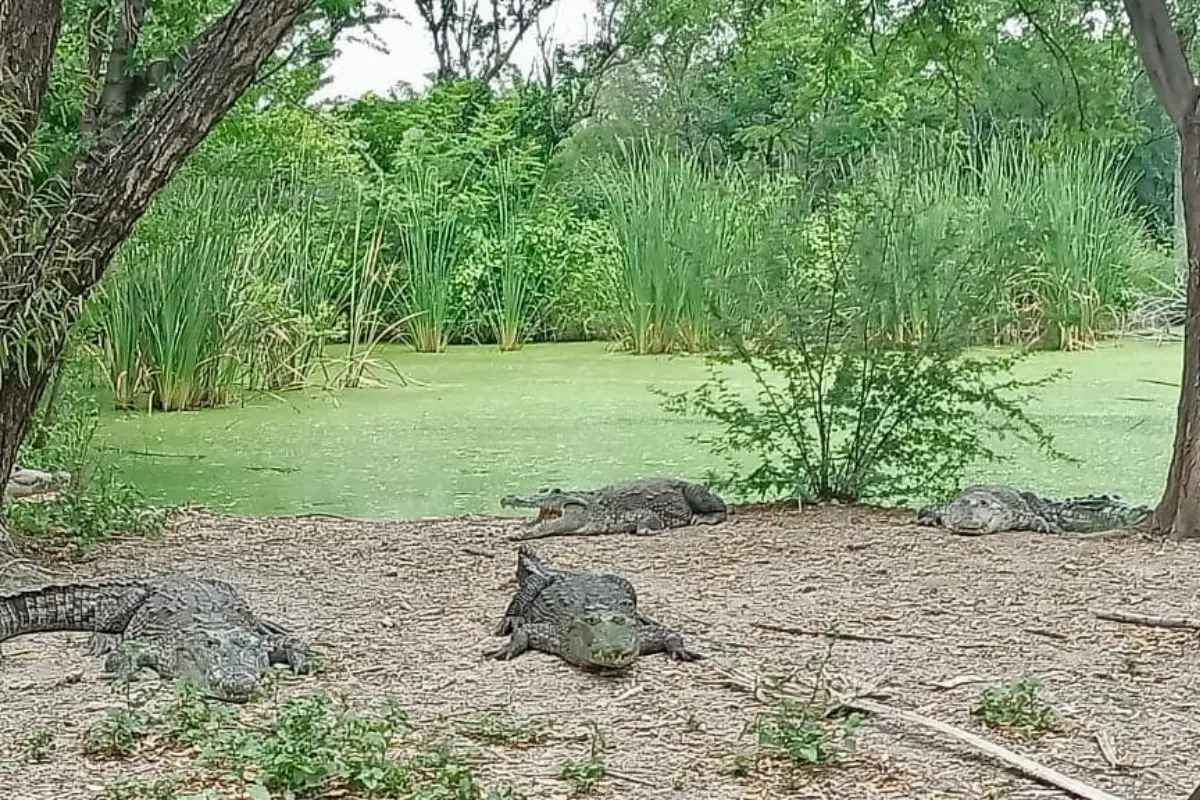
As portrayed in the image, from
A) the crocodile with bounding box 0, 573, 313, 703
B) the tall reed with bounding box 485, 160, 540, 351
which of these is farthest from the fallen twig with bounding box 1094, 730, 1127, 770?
the tall reed with bounding box 485, 160, 540, 351

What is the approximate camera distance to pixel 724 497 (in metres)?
6.75

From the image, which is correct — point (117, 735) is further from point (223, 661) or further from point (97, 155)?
point (97, 155)

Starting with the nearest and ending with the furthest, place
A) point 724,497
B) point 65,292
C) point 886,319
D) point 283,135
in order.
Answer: point 65,292 → point 886,319 → point 724,497 → point 283,135

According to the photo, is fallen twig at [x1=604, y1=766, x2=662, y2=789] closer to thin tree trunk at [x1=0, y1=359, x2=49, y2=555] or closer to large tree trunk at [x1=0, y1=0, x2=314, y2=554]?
large tree trunk at [x1=0, y1=0, x2=314, y2=554]

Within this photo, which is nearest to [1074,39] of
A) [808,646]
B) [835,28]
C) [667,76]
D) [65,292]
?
[835,28]

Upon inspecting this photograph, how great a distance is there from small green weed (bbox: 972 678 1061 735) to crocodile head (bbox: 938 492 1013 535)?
7.01ft

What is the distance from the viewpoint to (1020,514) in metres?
5.36

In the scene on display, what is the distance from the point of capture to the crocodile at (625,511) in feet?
17.9

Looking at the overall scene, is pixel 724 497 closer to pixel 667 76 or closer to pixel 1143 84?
pixel 1143 84

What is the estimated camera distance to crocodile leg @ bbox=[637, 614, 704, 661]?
3547 mm

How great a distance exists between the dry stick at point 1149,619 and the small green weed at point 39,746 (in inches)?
103

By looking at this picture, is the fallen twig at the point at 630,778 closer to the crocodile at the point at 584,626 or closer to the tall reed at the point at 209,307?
the crocodile at the point at 584,626

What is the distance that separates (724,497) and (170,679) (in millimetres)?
3776

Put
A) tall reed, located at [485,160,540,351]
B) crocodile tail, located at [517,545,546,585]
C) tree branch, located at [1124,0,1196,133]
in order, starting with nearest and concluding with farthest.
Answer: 1. crocodile tail, located at [517,545,546,585]
2. tree branch, located at [1124,0,1196,133]
3. tall reed, located at [485,160,540,351]
